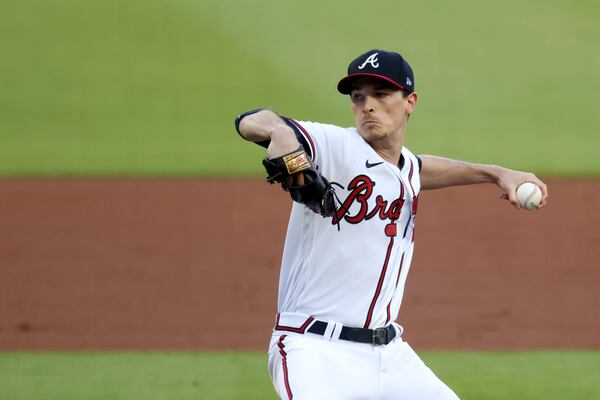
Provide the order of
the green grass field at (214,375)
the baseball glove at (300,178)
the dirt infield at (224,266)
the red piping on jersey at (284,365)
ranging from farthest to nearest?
the dirt infield at (224,266), the green grass field at (214,375), the red piping on jersey at (284,365), the baseball glove at (300,178)

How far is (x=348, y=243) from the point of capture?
12.2 ft

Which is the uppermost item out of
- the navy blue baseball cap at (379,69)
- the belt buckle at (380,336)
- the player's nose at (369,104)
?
the navy blue baseball cap at (379,69)

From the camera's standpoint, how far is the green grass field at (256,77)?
12445 mm

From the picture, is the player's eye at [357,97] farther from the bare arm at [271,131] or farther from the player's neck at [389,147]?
the bare arm at [271,131]

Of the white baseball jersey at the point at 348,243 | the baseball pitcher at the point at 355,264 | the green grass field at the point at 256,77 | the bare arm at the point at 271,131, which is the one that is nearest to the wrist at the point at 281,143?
the bare arm at the point at 271,131

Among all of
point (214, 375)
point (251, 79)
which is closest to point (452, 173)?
point (214, 375)

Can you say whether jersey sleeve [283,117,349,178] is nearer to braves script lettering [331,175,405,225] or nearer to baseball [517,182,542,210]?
braves script lettering [331,175,405,225]

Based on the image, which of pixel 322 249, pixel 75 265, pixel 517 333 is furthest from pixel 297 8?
pixel 322 249

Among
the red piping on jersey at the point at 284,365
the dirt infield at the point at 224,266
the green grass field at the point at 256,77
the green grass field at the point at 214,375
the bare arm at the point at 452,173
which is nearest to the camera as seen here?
the red piping on jersey at the point at 284,365

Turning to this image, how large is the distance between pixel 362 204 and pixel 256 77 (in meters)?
10.7

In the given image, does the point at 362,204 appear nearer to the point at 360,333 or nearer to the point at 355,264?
the point at 355,264

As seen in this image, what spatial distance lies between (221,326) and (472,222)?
3036 millimetres

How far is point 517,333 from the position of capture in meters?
8.17

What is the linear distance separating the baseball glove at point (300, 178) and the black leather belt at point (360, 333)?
0.56 meters
